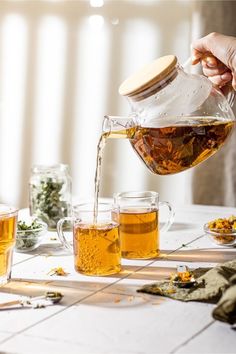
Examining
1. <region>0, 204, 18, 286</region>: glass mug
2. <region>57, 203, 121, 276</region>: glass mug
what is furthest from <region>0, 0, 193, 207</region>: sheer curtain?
<region>0, 204, 18, 286</region>: glass mug

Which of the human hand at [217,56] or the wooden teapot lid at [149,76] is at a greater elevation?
the human hand at [217,56]

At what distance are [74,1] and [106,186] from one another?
3.10 feet

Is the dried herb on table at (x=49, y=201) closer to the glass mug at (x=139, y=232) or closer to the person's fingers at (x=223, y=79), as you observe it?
the glass mug at (x=139, y=232)

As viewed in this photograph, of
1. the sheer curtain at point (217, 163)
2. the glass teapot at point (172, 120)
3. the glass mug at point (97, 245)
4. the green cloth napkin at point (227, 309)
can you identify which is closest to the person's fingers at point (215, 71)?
the glass teapot at point (172, 120)

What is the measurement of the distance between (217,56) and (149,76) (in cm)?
43

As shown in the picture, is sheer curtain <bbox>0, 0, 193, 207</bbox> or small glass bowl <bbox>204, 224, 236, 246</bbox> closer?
small glass bowl <bbox>204, 224, 236, 246</bbox>

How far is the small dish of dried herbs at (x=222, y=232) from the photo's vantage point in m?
1.74

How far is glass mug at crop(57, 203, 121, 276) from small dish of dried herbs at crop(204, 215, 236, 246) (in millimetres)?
307

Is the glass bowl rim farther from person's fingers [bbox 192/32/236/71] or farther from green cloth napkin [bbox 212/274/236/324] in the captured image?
green cloth napkin [bbox 212/274/236/324]

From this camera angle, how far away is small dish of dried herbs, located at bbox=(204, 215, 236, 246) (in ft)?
5.69

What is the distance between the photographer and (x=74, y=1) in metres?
3.59

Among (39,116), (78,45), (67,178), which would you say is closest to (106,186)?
(39,116)

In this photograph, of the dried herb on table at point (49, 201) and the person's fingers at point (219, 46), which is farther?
the dried herb on table at point (49, 201)

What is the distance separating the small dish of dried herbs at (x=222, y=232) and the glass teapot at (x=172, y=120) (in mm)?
203
